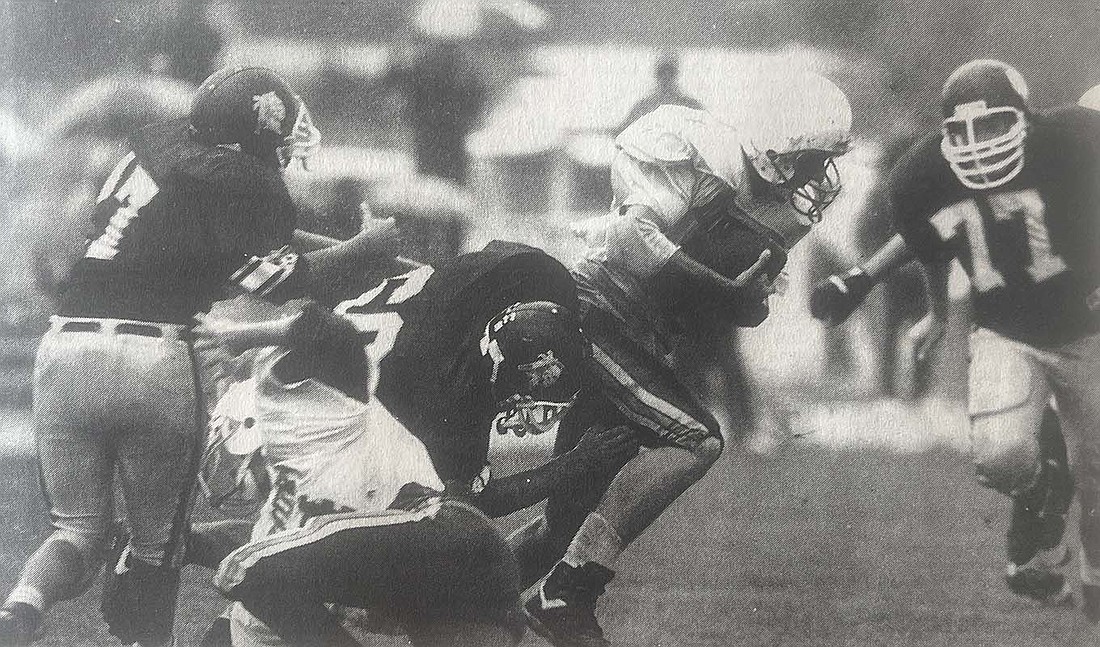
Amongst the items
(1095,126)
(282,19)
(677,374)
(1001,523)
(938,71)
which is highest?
(282,19)

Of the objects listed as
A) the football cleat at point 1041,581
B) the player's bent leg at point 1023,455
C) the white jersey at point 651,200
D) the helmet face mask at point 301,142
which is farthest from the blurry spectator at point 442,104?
the football cleat at point 1041,581

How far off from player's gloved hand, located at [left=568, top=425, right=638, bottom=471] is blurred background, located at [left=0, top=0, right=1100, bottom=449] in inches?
11.8

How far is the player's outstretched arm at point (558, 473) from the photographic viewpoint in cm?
262

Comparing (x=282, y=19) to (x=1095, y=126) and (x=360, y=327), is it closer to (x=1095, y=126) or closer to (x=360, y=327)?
(x=360, y=327)

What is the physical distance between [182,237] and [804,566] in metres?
2.35

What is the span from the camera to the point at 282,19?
2.68 meters

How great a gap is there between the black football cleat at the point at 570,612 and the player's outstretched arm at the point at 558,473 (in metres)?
0.26

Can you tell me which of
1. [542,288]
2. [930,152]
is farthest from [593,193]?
[930,152]

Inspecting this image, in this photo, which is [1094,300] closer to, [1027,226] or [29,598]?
[1027,226]

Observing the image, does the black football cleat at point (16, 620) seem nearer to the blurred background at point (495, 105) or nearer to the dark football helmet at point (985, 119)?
the blurred background at point (495, 105)

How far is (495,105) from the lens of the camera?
8.75 ft

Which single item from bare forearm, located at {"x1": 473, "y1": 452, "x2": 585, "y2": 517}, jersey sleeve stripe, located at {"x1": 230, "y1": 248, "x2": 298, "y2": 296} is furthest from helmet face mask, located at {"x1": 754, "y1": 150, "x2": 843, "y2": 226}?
jersey sleeve stripe, located at {"x1": 230, "y1": 248, "x2": 298, "y2": 296}

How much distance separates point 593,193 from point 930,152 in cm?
117

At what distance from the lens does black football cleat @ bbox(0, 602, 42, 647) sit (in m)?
2.61
